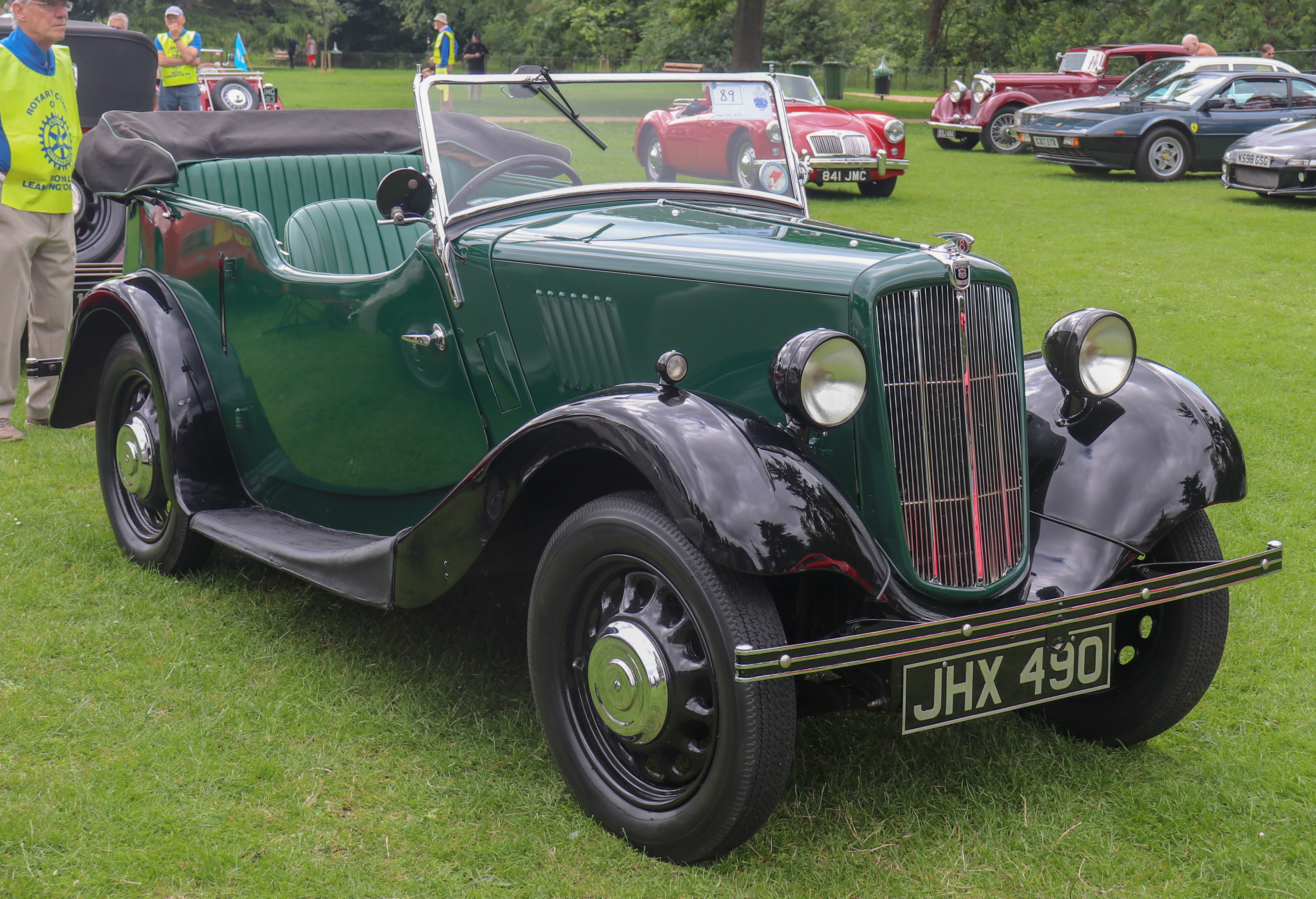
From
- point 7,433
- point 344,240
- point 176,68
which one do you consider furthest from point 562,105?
point 176,68

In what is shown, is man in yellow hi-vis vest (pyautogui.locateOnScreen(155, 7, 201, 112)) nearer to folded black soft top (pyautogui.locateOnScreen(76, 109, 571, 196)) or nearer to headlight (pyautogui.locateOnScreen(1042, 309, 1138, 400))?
folded black soft top (pyautogui.locateOnScreen(76, 109, 571, 196))

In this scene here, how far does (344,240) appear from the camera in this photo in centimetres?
459

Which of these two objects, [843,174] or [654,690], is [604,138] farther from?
[843,174]

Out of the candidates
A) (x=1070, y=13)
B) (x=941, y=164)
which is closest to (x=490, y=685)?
(x=941, y=164)

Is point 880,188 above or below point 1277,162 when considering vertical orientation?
below

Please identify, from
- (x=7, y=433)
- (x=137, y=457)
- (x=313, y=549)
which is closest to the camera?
(x=313, y=549)

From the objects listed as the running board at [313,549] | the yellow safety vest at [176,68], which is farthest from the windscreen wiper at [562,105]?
the yellow safety vest at [176,68]

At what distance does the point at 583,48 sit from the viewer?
4141 cm

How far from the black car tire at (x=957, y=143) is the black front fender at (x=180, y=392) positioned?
737 inches

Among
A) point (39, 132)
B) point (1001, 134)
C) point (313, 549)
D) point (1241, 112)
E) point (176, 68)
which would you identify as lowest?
point (313, 549)

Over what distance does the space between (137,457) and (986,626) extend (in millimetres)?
3290

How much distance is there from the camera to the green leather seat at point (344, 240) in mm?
4441

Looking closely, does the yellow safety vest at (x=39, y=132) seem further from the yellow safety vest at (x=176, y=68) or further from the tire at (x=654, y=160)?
the yellow safety vest at (x=176, y=68)

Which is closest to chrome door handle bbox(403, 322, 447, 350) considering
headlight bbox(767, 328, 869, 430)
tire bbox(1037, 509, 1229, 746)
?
headlight bbox(767, 328, 869, 430)
